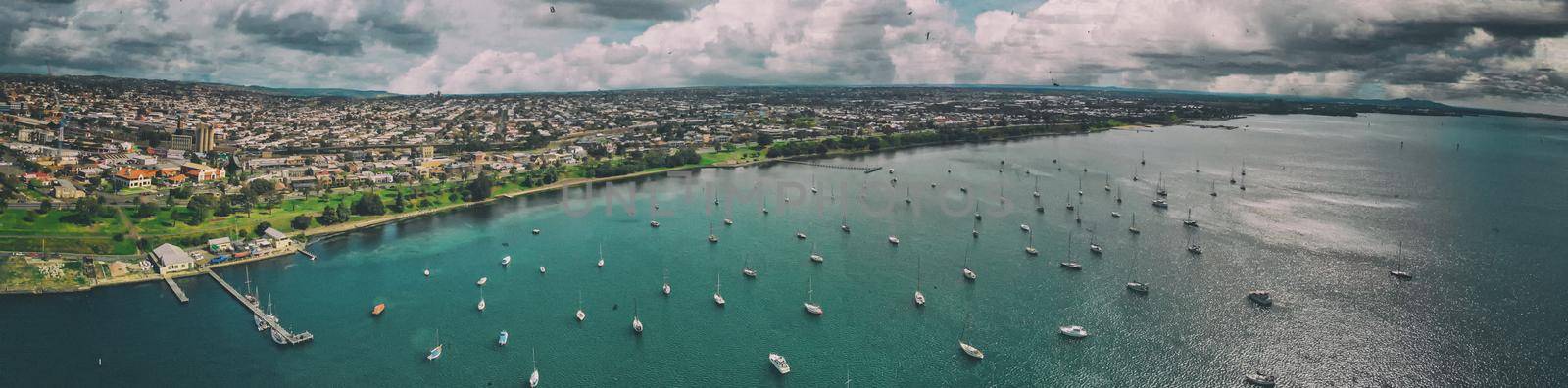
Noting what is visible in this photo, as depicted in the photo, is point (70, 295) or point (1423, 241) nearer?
point (70, 295)

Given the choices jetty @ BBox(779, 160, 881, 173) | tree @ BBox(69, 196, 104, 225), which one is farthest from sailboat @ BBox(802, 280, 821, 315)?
jetty @ BBox(779, 160, 881, 173)

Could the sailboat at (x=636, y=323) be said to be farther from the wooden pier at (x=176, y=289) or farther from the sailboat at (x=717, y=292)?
the wooden pier at (x=176, y=289)

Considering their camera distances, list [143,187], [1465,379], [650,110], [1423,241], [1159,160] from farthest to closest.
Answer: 1. [650,110]
2. [1159,160]
3. [143,187]
4. [1423,241]
5. [1465,379]

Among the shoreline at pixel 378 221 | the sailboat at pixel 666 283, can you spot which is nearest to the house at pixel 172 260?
the shoreline at pixel 378 221

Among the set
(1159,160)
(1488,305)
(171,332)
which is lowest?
(171,332)

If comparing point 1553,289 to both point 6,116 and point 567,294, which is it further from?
point 6,116

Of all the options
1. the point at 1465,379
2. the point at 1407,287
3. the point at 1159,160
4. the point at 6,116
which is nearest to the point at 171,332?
the point at 1465,379

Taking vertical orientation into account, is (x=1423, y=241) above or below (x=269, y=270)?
above

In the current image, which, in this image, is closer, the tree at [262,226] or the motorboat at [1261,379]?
the motorboat at [1261,379]
